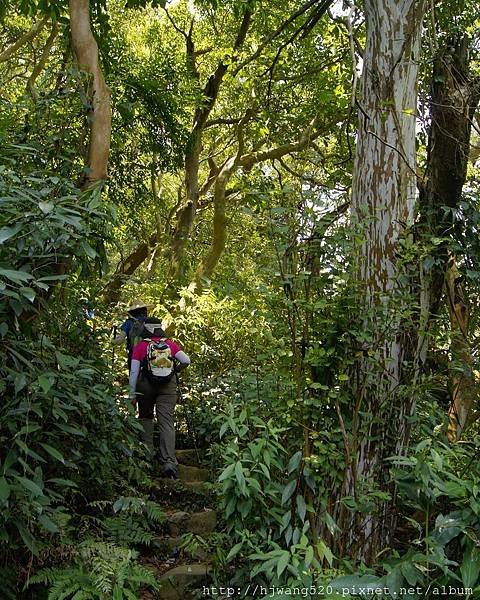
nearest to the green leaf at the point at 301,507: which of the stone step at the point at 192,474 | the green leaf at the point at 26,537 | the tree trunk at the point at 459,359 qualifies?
the tree trunk at the point at 459,359

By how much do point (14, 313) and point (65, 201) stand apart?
23.6 inches

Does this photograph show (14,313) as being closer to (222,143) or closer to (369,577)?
(369,577)

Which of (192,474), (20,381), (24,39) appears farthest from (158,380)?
(24,39)

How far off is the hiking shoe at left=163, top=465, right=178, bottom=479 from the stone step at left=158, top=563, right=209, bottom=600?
198 cm

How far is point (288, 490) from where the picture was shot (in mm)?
3455

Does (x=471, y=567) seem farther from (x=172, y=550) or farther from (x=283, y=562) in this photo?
(x=172, y=550)

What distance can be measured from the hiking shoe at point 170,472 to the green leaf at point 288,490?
3.03m

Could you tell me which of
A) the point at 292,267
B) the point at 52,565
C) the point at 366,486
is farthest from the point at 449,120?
the point at 52,565

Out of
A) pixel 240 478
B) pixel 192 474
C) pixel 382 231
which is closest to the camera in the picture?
pixel 240 478

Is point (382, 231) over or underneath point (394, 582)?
over

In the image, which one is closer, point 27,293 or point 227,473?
point 27,293

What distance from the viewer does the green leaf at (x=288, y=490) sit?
342cm

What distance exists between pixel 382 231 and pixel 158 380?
2970mm

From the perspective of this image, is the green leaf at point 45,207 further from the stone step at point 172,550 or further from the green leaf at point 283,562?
the stone step at point 172,550
